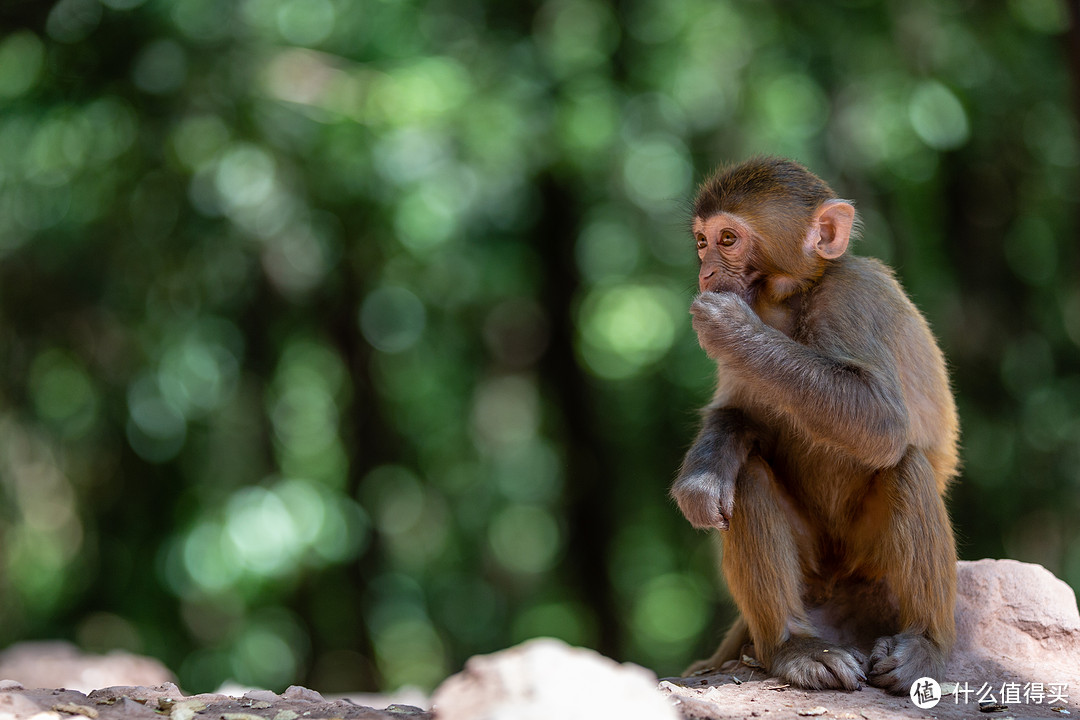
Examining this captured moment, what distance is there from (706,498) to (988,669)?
5.33 ft

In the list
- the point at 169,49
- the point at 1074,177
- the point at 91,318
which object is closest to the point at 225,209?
the point at 169,49

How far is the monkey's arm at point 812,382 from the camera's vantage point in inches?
173

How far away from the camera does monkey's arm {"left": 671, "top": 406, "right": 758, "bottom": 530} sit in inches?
179

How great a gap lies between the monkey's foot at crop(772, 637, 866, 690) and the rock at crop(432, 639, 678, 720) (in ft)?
5.43

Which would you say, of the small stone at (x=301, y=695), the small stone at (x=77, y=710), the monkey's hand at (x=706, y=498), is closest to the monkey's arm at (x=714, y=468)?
the monkey's hand at (x=706, y=498)

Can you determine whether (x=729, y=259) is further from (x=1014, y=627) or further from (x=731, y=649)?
(x=1014, y=627)

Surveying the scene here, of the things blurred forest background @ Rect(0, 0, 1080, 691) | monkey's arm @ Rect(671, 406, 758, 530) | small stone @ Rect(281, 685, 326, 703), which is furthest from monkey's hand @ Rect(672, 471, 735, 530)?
blurred forest background @ Rect(0, 0, 1080, 691)

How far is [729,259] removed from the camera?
4930mm

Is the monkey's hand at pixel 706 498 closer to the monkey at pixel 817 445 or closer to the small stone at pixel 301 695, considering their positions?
the monkey at pixel 817 445

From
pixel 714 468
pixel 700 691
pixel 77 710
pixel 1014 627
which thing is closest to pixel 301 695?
pixel 77 710

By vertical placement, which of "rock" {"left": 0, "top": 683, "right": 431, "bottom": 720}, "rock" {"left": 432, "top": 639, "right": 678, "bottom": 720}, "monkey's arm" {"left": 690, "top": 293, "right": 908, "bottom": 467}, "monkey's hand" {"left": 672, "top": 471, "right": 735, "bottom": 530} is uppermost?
"monkey's arm" {"left": 690, "top": 293, "right": 908, "bottom": 467}

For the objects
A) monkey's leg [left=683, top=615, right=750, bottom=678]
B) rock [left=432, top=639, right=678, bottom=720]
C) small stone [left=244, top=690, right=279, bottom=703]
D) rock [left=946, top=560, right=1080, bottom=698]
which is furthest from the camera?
monkey's leg [left=683, top=615, right=750, bottom=678]

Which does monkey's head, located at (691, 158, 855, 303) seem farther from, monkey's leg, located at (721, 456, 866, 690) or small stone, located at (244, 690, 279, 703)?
small stone, located at (244, 690, 279, 703)

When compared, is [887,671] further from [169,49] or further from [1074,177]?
[1074,177]
